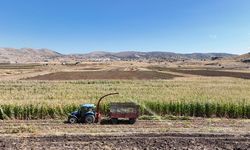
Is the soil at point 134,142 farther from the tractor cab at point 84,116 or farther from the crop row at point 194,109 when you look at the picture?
the crop row at point 194,109

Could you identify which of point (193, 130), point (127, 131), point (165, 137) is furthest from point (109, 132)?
point (193, 130)

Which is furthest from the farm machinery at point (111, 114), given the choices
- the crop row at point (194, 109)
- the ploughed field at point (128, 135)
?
the crop row at point (194, 109)

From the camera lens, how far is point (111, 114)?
23.5 m

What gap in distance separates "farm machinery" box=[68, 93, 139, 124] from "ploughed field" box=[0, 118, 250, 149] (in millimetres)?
707

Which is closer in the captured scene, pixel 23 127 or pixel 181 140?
pixel 181 140

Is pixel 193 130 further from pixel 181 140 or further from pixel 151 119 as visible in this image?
pixel 151 119

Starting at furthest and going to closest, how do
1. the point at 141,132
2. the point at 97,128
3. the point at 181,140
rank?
the point at 97,128
the point at 141,132
the point at 181,140

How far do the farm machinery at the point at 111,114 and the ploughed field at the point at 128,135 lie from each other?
707 millimetres

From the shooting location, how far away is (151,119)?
2509 centimetres

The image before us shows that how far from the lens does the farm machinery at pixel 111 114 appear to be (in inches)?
913

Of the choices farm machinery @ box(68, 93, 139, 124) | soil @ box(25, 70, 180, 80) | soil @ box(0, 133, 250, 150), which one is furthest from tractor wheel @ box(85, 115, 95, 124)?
soil @ box(25, 70, 180, 80)

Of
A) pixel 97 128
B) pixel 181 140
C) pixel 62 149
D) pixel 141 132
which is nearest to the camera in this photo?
pixel 62 149

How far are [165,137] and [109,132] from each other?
3.32m

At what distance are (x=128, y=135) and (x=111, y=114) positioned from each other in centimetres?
424
